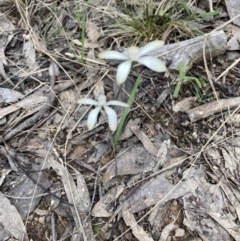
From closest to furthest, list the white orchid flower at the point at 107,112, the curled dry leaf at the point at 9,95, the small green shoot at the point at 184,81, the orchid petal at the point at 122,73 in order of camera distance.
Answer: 1. the orchid petal at the point at 122,73
2. the white orchid flower at the point at 107,112
3. the small green shoot at the point at 184,81
4. the curled dry leaf at the point at 9,95

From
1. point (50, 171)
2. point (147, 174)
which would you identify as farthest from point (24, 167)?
point (147, 174)

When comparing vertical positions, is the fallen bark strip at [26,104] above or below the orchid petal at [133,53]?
below

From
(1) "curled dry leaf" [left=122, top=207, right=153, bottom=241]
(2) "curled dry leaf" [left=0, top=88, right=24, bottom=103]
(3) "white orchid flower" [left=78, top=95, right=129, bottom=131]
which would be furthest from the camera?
(2) "curled dry leaf" [left=0, top=88, right=24, bottom=103]

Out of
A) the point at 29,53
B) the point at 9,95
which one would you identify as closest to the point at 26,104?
the point at 9,95

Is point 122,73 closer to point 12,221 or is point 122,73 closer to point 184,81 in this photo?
point 184,81

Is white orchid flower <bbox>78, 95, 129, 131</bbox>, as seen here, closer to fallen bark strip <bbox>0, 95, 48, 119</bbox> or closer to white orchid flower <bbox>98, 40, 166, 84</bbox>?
white orchid flower <bbox>98, 40, 166, 84</bbox>

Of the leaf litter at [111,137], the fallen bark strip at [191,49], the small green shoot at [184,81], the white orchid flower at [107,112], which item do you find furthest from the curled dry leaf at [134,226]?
the fallen bark strip at [191,49]

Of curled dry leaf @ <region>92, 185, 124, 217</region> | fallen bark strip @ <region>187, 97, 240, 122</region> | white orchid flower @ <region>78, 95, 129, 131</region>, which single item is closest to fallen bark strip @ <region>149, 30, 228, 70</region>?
fallen bark strip @ <region>187, 97, 240, 122</region>

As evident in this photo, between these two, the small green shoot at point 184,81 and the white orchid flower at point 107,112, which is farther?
the small green shoot at point 184,81

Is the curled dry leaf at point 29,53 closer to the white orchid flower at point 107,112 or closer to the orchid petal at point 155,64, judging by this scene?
the white orchid flower at point 107,112
